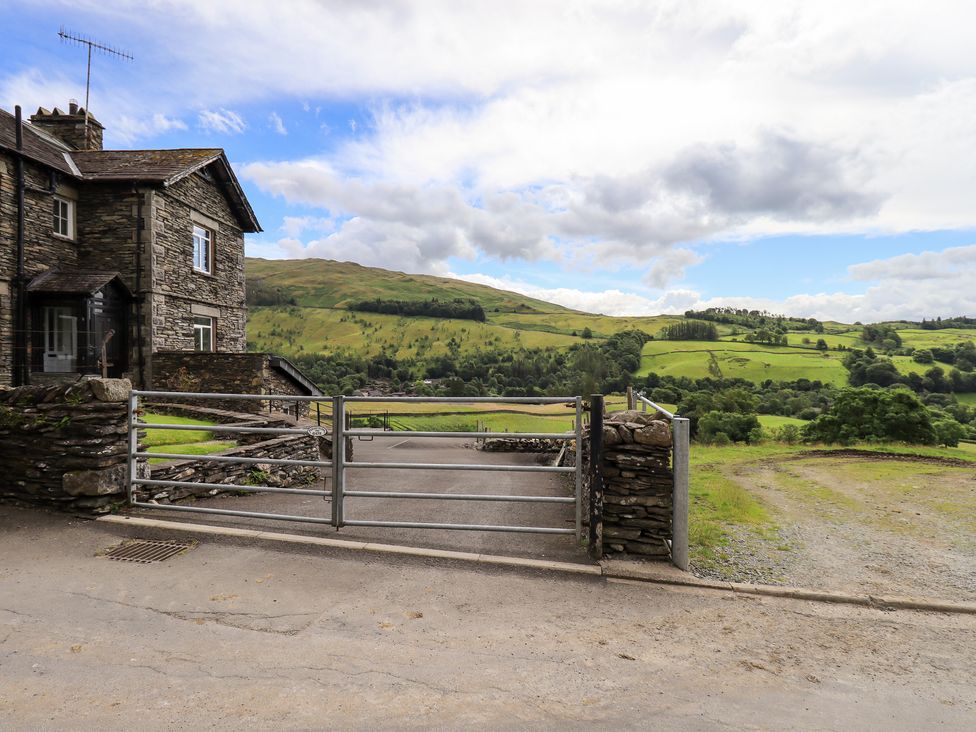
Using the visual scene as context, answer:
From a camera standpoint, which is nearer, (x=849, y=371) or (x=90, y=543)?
(x=90, y=543)

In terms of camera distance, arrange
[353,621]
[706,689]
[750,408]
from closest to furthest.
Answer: [706,689] < [353,621] < [750,408]

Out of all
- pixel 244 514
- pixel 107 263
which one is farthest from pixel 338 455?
pixel 107 263

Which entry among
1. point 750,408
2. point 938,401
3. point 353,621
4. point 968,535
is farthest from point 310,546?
point 938,401

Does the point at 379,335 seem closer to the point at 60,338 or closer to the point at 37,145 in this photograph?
the point at 37,145

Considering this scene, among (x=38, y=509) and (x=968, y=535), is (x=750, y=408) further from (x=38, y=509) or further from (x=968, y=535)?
(x=38, y=509)

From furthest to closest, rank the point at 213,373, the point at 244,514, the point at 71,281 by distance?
the point at 213,373
the point at 71,281
the point at 244,514

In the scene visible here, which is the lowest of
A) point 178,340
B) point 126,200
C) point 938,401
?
point 938,401

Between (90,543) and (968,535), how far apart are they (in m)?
10.4

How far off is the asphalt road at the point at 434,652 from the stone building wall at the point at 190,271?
1548 cm

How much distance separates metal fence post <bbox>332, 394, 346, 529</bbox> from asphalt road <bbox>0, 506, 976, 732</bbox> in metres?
0.85

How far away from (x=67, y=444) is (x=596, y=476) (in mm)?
5732

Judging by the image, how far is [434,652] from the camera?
3.31 meters

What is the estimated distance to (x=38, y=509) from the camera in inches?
233

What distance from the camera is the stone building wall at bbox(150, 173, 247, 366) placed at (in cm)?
1770
